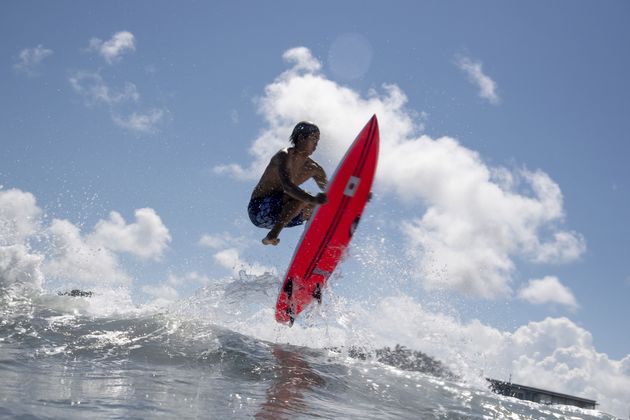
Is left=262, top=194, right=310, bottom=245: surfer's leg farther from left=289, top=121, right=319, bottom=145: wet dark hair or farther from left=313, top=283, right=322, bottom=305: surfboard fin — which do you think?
left=313, top=283, right=322, bottom=305: surfboard fin

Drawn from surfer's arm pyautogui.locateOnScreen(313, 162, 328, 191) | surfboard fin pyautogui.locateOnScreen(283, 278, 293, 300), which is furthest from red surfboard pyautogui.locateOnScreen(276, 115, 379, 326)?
surfer's arm pyautogui.locateOnScreen(313, 162, 328, 191)

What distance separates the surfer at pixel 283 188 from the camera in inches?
305

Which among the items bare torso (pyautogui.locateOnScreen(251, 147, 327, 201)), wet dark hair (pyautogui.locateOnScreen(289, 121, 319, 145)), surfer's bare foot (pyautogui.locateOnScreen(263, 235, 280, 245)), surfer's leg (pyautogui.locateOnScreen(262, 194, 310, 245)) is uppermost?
wet dark hair (pyautogui.locateOnScreen(289, 121, 319, 145))

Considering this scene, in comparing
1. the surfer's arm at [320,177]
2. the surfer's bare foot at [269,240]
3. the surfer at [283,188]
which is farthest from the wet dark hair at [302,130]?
the surfer's bare foot at [269,240]

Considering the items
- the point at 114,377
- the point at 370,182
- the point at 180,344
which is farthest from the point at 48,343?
the point at 370,182

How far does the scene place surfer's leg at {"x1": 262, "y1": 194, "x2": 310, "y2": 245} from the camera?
7.94 meters

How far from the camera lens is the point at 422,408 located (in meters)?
5.42

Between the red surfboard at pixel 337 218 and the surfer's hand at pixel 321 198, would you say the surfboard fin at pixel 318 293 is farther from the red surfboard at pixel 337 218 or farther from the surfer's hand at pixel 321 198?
the surfer's hand at pixel 321 198

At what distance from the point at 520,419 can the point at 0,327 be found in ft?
22.4

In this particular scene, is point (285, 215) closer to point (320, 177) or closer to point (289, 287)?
point (320, 177)

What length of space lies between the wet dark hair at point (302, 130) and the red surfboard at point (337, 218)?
70 centimetres

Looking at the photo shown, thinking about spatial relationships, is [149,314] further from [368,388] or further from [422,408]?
[422,408]

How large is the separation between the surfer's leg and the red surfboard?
298 mm

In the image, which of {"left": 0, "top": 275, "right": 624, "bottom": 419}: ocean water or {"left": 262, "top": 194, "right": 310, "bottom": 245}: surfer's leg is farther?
{"left": 262, "top": 194, "right": 310, "bottom": 245}: surfer's leg
